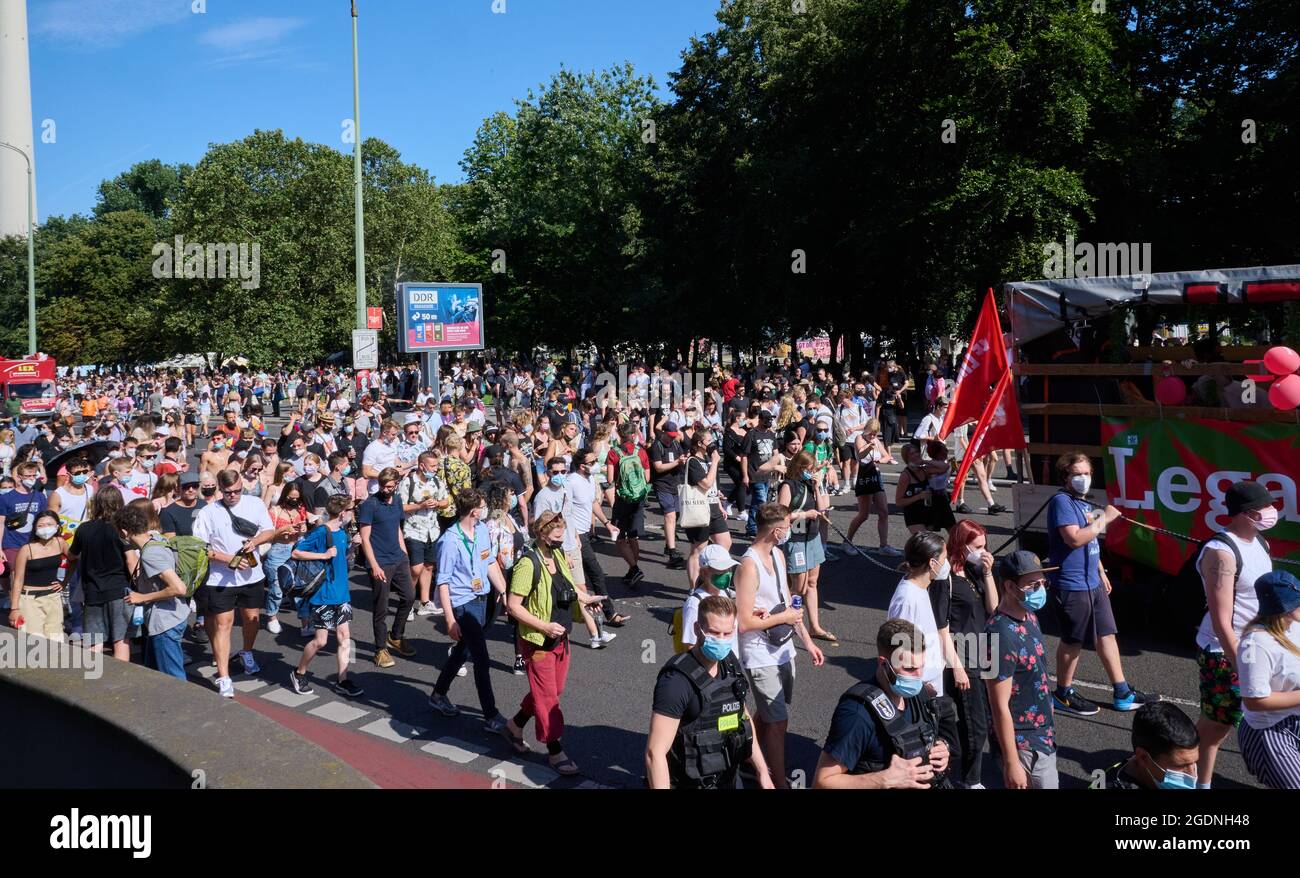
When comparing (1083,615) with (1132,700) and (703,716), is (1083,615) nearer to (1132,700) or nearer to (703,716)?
(1132,700)

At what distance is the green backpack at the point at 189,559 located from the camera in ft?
24.7

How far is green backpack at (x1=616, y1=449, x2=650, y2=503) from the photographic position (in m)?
11.1

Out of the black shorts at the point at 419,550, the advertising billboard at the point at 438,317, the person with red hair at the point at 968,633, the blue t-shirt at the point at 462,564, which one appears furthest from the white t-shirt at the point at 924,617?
the advertising billboard at the point at 438,317

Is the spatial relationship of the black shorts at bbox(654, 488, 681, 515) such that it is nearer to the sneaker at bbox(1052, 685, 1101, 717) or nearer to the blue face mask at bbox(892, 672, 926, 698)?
the sneaker at bbox(1052, 685, 1101, 717)

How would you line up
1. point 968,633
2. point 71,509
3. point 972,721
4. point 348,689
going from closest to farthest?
1. point 972,721
2. point 968,633
3. point 348,689
4. point 71,509

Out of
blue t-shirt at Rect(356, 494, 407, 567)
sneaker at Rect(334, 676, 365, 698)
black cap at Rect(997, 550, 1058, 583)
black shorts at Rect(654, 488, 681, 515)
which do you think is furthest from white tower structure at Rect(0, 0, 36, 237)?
black cap at Rect(997, 550, 1058, 583)

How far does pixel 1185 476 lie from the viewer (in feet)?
26.4


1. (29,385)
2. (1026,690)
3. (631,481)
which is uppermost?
(29,385)

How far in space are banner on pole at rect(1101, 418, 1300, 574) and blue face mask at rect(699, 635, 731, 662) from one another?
16.1 feet

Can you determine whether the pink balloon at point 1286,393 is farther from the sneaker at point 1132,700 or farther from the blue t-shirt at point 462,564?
the blue t-shirt at point 462,564

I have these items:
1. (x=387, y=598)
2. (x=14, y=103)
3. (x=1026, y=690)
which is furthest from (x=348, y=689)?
(x=14, y=103)

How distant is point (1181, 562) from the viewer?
8.00 meters

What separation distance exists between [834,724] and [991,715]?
5.21 feet

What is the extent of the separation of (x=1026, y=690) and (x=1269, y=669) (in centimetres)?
105
